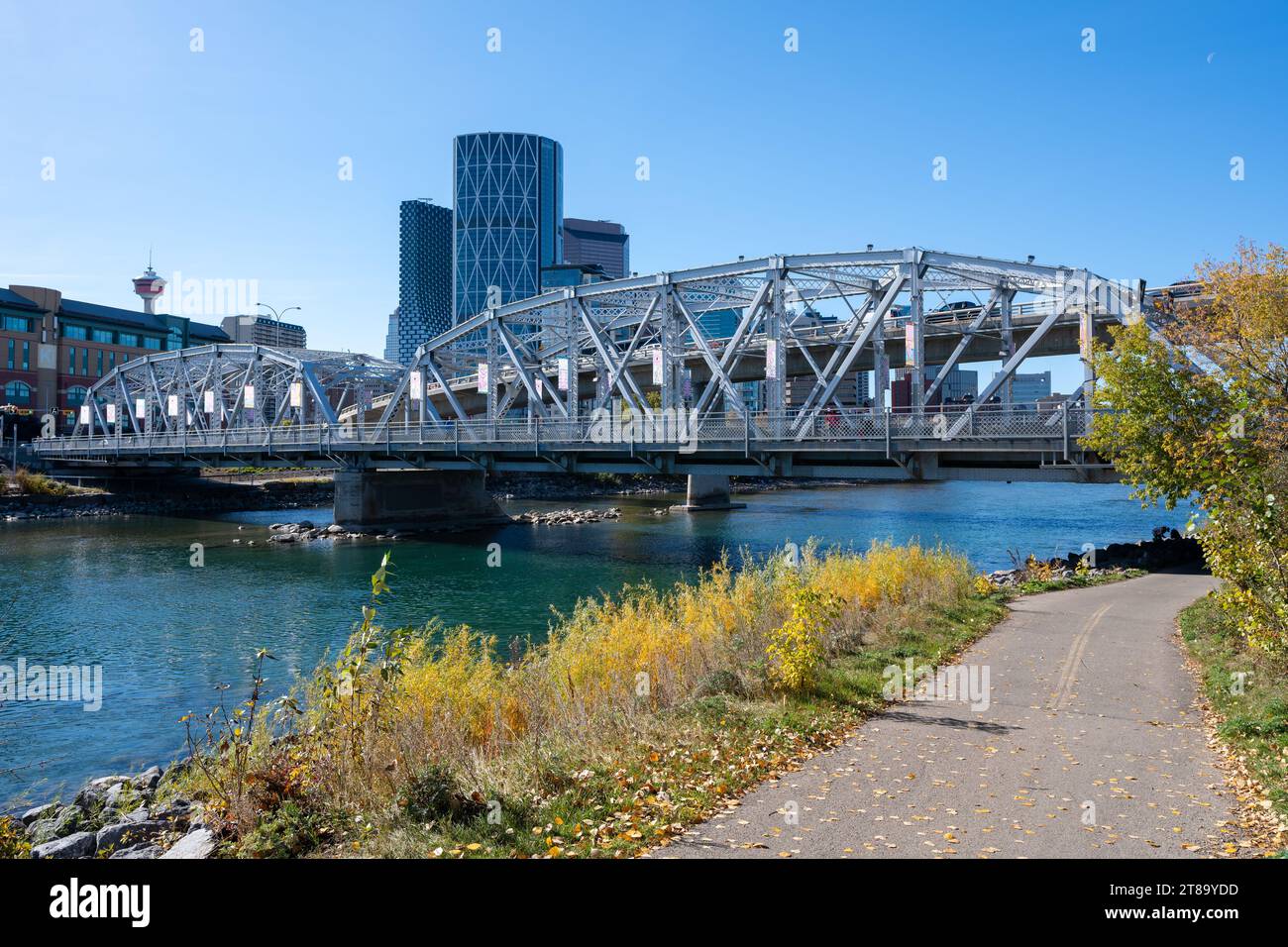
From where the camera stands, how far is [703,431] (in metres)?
37.5

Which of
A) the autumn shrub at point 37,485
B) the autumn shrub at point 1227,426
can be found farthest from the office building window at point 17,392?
the autumn shrub at point 1227,426

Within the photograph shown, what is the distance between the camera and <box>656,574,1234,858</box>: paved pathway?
7.31 meters

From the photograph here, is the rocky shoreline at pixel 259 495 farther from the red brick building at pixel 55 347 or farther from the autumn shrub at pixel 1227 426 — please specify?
the autumn shrub at pixel 1227 426

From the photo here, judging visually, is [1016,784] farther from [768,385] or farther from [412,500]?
[412,500]

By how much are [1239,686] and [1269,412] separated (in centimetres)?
758

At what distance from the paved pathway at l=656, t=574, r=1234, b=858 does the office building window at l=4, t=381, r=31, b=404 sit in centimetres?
11694

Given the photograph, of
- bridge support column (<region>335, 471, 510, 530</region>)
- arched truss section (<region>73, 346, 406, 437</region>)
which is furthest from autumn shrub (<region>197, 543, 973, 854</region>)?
arched truss section (<region>73, 346, 406, 437</region>)

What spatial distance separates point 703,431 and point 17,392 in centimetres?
9880

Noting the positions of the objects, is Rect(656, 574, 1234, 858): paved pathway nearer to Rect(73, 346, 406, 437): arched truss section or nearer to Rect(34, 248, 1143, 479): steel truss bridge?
Rect(34, 248, 1143, 479): steel truss bridge

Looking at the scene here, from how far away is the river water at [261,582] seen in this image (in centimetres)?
1708

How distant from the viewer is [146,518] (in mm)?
65625

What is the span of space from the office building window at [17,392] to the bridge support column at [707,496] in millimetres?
82528

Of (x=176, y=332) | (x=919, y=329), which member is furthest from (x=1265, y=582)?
(x=176, y=332)
